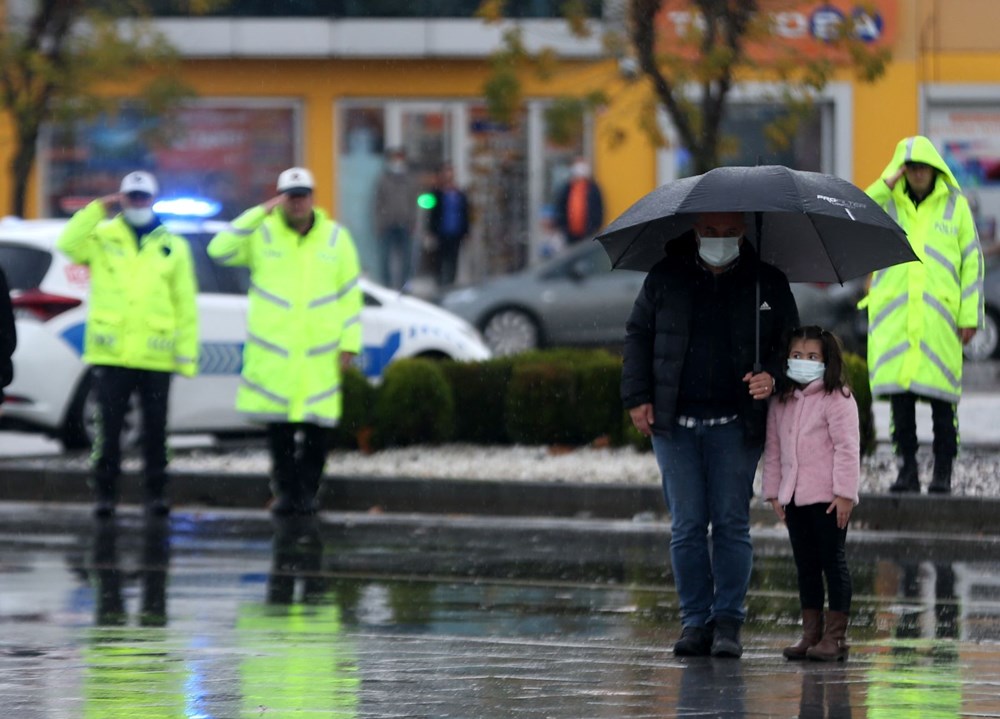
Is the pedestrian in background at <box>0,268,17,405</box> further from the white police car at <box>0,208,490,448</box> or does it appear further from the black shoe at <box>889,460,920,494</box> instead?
the white police car at <box>0,208,490,448</box>

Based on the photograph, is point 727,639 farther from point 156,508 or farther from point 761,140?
point 761,140

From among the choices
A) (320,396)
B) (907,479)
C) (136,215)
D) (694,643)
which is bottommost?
(694,643)

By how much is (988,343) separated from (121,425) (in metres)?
12.9

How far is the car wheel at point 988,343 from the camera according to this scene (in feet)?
74.6

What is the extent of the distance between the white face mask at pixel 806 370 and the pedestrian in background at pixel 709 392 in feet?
0.17

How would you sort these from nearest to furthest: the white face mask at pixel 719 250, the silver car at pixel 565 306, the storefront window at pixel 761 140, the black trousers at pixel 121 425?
the white face mask at pixel 719 250
the black trousers at pixel 121 425
the silver car at pixel 565 306
the storefront window at pixel 761 140

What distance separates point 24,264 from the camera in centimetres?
1407

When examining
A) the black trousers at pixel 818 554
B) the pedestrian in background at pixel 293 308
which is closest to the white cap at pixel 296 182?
the pedestrian in background at pixel 293 308

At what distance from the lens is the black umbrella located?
7.33 metres

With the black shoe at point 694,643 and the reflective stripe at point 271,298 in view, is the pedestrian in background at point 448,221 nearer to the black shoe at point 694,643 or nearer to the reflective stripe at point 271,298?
the reflective stripe at point 271,298

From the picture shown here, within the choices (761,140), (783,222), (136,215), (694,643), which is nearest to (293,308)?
(136,215)

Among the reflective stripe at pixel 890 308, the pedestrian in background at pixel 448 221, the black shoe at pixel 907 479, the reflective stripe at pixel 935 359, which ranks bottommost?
the black shoe at pixel 907 479

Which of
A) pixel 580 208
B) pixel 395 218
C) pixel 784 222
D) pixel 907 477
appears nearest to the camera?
pixel 784 222

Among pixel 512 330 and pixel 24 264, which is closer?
pixel 24 264
